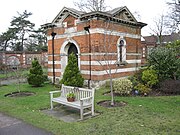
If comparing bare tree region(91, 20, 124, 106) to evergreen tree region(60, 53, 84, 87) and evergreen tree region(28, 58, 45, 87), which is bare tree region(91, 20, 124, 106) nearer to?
evergreen tree region(60, 53, 84, 87)

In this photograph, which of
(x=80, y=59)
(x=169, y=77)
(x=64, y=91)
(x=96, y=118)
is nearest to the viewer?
(x=96, y=118)

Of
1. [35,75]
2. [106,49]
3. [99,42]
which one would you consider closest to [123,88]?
[106,49]

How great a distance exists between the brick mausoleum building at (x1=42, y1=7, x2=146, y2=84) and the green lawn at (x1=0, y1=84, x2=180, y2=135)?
178 inches

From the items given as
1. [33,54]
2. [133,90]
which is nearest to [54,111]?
[133,90]

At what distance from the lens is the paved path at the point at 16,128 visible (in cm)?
576

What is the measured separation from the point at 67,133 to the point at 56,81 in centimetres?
1117

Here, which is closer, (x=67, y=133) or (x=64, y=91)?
(x=67, y=133)

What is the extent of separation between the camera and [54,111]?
8055mm

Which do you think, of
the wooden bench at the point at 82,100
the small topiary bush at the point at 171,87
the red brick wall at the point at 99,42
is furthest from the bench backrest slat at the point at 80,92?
the small topiary bush at the point at 171,87

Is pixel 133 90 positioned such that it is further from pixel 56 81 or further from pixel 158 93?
pixel 56 81

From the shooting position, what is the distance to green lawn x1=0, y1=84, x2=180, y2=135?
568 centimetres

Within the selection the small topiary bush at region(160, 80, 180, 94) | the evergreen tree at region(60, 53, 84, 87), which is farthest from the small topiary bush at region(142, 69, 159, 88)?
the evergreen tree at region(60, 53, 84, 87)

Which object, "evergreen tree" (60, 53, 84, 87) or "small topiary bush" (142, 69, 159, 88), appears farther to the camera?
"small topiary bush" (142, 69, 159, 88)

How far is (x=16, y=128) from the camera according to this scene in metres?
6.18
